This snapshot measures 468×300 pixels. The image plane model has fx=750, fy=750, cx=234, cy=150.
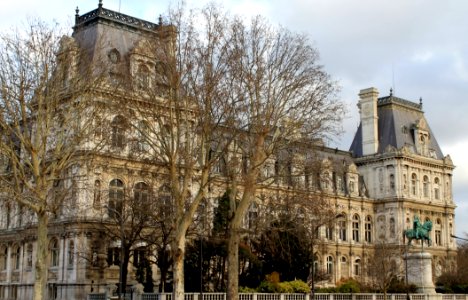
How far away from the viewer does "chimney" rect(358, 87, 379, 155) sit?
269ft

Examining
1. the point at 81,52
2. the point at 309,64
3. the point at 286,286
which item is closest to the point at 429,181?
the point at 286,286

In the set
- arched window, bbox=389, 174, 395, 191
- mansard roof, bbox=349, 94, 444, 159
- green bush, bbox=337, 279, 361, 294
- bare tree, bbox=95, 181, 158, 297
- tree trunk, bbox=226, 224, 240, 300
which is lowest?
green bush, bbox=337, 279, 361, 294

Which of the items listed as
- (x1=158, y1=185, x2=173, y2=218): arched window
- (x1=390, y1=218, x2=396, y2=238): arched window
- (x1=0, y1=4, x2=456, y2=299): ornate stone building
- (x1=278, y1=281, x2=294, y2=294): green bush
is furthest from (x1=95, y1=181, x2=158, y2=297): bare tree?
(x1=390, y1=218, x2=396, y2=238): arched window

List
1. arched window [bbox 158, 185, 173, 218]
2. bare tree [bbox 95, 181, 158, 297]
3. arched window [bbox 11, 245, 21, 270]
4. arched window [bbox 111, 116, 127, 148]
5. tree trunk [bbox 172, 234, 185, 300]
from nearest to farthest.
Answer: tree trunk [bbox 172, 234, 185, 300], arched window [bbox 111, 116, 127, 148], arched window [bbox 158, 185, 173, 218], bare tree [bbox 95, 181, 158, 297], arched window [bbox 11, 245, 21, 270]

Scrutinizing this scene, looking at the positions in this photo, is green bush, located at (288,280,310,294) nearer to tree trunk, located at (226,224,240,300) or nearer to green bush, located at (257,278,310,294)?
green bush, located at (257,278,310,294)

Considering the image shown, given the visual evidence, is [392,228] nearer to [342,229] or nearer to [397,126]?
[342,229]

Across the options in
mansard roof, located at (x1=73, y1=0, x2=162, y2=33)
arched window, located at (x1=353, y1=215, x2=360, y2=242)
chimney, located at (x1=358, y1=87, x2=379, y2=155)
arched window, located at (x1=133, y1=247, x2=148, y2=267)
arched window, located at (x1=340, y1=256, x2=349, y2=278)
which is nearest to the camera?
arched window, located at (x1=133, y1=247, x2=148, y2=267)

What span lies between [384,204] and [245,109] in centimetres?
4713

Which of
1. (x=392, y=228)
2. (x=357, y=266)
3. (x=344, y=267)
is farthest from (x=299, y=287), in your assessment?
(x=392, y=228)

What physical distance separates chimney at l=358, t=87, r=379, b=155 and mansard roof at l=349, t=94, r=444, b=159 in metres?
0.79

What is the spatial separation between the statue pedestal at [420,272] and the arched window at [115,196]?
2125 cm

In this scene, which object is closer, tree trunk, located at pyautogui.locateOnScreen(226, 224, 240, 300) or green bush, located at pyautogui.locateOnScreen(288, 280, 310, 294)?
tree trunk, located at pyautogui.locateOnScreen(226, 224, 240, 300)

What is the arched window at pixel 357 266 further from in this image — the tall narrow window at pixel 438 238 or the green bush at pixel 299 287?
the green bush at pixel 299 287

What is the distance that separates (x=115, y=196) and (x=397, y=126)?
41.9 m
